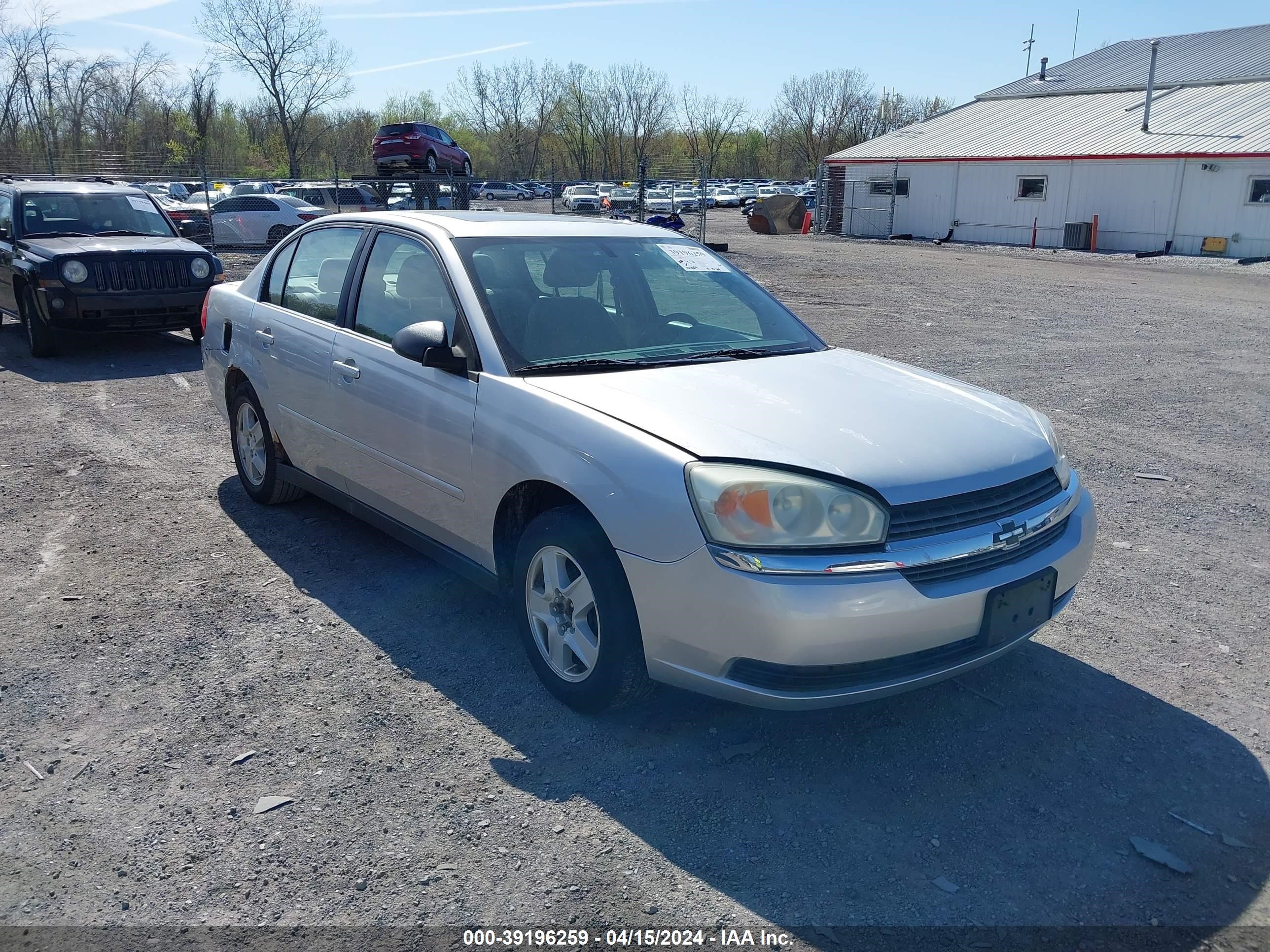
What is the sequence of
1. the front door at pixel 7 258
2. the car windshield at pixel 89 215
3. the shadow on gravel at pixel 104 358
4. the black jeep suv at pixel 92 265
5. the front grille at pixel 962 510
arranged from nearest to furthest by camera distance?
the front grille at pixel 962 510
the shadow on gravel at pixel 104 358
the black jeep suv at pixel 92 265
the front door at pixel 7 258
the car windshield at pixel 89 215

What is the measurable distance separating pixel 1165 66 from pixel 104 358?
129 feet

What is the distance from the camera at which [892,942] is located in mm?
2525

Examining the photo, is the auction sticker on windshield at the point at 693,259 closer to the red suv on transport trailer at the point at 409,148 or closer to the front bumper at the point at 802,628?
the front bumper at the point at 802,628

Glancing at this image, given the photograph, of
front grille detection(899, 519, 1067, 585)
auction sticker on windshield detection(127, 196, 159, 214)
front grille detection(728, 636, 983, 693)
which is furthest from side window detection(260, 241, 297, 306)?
auction sticker on windshield detection(127, 196, 159, 214)

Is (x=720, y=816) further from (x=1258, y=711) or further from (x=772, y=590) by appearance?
(x=1258, y=711)

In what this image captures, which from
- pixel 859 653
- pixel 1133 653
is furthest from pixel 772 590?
pixel 1133 653

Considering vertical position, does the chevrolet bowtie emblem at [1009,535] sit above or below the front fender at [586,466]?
below

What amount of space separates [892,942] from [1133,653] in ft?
7.09

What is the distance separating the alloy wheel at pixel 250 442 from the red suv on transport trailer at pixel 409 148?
18953 millimetres

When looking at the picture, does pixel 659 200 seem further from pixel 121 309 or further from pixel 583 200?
pixel 121 309

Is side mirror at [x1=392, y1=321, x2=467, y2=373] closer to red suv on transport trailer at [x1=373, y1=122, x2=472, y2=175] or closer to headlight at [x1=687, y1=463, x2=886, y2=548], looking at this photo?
headlight at [x1=687, y1=463, x2=886, y2=548]

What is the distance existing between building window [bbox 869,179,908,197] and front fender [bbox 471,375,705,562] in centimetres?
3740

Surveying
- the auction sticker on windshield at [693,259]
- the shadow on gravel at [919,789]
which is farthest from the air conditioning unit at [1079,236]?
the shadow on gravel at [919,789]

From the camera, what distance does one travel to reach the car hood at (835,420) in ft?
10.1
